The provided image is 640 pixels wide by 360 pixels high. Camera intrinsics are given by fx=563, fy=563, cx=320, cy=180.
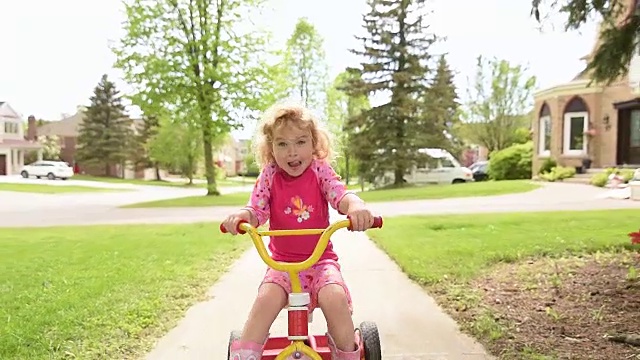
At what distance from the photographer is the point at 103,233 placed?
10.6 meters

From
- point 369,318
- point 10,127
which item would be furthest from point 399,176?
point 10,127

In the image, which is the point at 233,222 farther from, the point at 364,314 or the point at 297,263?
the point at 364,314

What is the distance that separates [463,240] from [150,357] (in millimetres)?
5637

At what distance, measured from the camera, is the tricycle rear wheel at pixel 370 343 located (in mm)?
2980

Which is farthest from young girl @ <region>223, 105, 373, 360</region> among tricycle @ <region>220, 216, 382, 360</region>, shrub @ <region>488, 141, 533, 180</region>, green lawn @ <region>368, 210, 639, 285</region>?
shrub @ <region>488, 141, 533, 180</region>

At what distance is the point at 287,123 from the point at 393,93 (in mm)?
23073

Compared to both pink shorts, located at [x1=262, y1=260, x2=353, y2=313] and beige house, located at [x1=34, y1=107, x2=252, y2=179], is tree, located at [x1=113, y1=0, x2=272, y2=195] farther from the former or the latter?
beige house, located at [x1=34, y1=107, x2=252, y2=179]

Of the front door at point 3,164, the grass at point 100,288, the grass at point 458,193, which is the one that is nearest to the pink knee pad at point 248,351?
the grass at point 100,288

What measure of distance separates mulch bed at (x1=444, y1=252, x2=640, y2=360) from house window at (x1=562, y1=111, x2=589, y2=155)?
64.0 ft

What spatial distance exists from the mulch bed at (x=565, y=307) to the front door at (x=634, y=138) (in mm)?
18336

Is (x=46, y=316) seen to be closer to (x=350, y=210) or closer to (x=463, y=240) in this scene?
(x=350, y=210)

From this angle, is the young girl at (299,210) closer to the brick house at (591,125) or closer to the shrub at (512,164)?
the brick house at (591,125)

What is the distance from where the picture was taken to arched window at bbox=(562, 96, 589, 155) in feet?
79.2

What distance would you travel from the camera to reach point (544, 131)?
26.3 meters
